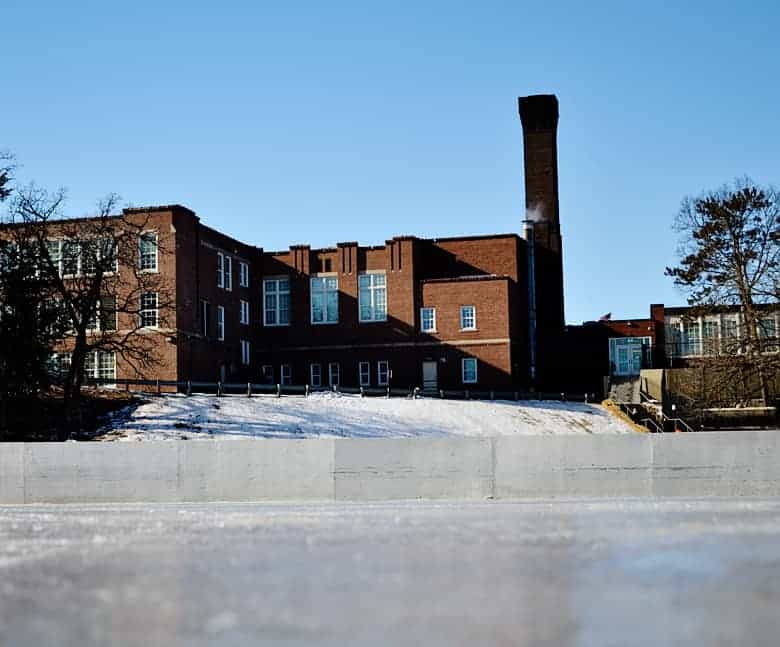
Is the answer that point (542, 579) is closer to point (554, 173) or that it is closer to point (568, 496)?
point (568, 496)

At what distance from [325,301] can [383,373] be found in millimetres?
6440

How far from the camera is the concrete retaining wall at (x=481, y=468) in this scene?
2456cm

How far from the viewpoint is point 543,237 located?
87.1m

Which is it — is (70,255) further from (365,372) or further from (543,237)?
(543,237)

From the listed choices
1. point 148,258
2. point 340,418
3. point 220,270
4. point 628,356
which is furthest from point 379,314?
point 340,418

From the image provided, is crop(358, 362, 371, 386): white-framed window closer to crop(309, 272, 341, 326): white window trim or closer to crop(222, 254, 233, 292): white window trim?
crop(309, 272, 341, 326): white window trim

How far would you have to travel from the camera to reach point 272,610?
9.73 meters

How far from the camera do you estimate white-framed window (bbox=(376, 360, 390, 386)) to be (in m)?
76.8

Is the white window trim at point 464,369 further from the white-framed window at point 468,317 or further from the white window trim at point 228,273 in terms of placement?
the white window trim at point 228,273

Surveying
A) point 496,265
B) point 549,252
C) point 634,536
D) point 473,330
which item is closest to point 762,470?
point 634,536

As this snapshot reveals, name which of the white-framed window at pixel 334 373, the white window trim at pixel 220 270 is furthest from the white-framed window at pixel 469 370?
the white window trim at pixel 220 270

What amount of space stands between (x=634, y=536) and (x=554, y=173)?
247 feet

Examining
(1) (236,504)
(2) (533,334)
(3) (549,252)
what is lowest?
(1) (236,504)

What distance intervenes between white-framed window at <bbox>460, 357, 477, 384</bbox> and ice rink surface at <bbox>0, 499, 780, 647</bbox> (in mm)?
55565
